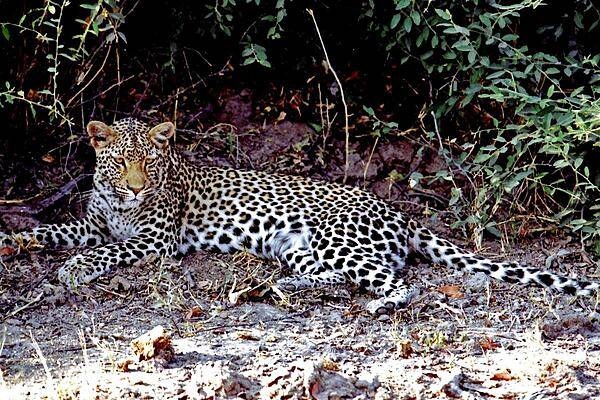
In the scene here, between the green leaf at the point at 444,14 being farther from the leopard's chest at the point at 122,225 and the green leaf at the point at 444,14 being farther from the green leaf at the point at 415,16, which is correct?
the leopard's chest at the point at 122,225

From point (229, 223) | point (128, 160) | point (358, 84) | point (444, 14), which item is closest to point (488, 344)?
point (444, 14)

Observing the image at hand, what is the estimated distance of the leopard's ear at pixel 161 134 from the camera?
8531 millimetres

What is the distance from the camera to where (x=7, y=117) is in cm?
939

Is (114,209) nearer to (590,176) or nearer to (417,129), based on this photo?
(417,129)

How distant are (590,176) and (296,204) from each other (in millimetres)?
2446

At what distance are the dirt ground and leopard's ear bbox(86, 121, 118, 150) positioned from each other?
0.92 meters

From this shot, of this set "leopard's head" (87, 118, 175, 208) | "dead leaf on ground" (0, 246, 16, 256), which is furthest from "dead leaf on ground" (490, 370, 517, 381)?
"dead leaf on ground" (0, 246, 16, 256)

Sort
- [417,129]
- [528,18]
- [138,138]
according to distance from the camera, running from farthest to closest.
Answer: [417,129]
[528,18]
[138,138]

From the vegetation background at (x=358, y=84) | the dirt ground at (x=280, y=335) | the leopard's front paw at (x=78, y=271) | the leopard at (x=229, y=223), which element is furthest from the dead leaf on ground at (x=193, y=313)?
the vegetation background at (x=358, y=84)

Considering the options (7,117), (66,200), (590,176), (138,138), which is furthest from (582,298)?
(7,117)

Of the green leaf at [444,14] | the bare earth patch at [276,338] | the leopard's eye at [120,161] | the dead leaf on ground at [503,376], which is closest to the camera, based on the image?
the bare earth patch at [276,338]

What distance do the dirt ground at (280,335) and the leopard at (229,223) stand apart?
Answer: 6.0 inches

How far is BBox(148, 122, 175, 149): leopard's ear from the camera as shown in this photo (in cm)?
853

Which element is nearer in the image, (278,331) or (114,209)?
(278,331)
